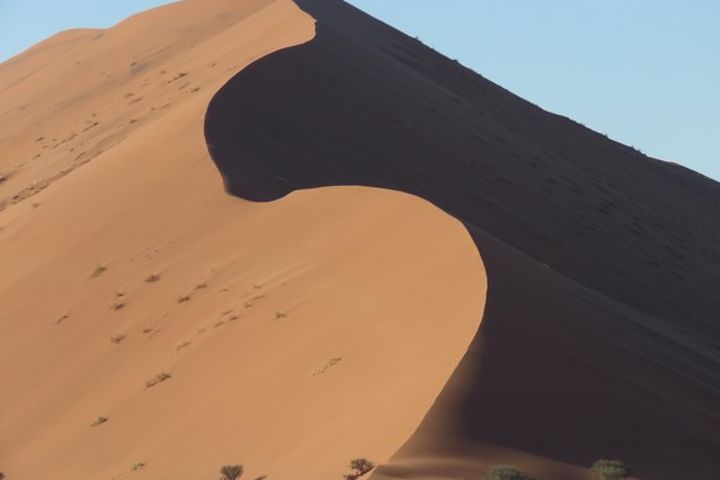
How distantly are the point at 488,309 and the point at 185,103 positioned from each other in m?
17.5

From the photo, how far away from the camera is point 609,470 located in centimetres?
1002

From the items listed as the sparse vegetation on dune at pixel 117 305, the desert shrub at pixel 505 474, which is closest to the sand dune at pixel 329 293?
the sparse vegetation on dune at pixel 117 305

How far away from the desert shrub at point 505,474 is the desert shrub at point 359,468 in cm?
86

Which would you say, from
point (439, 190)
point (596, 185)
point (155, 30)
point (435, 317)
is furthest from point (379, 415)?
point (155, 30)

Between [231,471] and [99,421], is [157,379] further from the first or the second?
[231,471]

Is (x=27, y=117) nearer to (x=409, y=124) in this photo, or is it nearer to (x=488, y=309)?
(x=409, y=124)

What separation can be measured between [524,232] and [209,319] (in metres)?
11.3

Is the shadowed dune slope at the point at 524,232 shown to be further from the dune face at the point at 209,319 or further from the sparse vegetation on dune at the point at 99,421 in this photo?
the sparse vegetation on dune at the point at 99,421

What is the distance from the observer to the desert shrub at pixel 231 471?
1074 centimetres

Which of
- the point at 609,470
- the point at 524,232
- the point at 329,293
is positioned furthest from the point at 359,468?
the point at 524,232

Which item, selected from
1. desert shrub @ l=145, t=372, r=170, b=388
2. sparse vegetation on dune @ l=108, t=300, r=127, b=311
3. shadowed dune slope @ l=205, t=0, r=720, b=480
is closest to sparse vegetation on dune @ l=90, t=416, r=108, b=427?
desert shrub @ l=145, t=372, r=170, b=388

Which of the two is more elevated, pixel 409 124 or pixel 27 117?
pixel 409 124

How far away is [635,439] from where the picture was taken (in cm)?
1127

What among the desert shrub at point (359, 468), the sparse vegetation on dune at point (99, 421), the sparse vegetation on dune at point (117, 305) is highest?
the desert shrub at point (359, 468)
